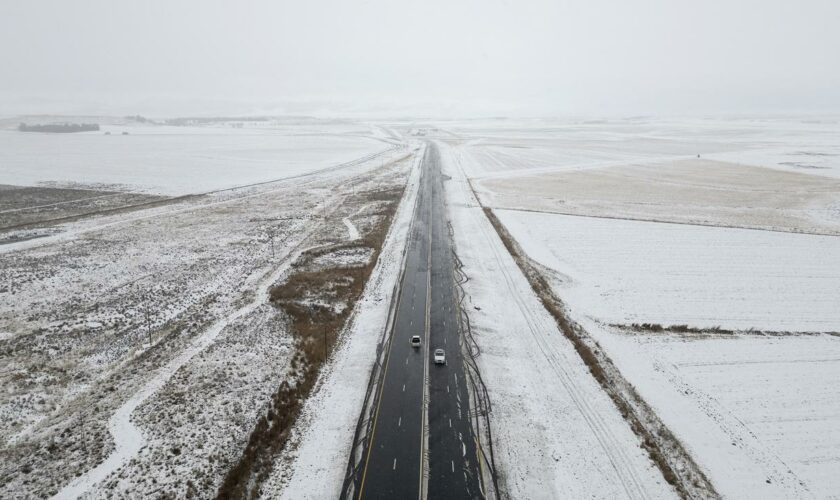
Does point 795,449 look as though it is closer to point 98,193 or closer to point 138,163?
point 98,193

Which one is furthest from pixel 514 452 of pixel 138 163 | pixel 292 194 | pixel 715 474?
pixel 138 163

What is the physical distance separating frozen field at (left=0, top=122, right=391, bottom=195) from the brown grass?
174ft

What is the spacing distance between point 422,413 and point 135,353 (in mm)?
20634

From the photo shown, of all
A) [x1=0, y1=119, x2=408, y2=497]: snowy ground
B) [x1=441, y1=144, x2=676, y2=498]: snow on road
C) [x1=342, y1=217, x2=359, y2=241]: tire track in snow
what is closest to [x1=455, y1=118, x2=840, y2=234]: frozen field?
[x1=342, y1=217, x2=359, y2=241]: tire track in snow

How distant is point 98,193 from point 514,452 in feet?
289

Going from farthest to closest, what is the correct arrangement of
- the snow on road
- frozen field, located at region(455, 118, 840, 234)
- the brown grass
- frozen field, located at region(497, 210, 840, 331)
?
frozen field, located at region(455, 118, 840, 234) → frozen field, located at region(497, 210, 840, 331) → the brown grass → the snow on road

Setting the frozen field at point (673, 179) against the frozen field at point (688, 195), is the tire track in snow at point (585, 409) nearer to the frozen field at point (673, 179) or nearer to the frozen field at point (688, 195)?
the frozen field at point (688, 195)

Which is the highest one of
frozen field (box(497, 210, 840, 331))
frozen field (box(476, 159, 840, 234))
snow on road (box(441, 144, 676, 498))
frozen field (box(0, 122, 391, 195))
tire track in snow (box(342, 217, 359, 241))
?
frozen field (box(0, 122, 391, 195))

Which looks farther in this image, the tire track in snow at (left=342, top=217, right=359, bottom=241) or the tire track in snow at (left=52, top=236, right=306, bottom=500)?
the tire track in snow at (left=342, top=217, right=359, bottom=241)

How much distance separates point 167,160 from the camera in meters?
118

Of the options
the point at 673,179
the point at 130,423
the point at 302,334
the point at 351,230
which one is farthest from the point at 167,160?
the point at 673,179

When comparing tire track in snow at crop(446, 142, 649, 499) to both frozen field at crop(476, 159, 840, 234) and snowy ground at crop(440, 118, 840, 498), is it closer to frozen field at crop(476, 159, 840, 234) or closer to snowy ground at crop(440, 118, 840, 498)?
snowy ground at crop(440, 118, 840, 498)

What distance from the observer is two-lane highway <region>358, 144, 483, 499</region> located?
19.1 metres

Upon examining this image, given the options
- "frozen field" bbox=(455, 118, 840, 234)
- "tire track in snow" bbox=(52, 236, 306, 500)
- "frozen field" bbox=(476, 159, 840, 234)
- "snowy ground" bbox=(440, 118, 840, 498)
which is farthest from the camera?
"frozen field" bbox=(455, 118, 840, 234)
